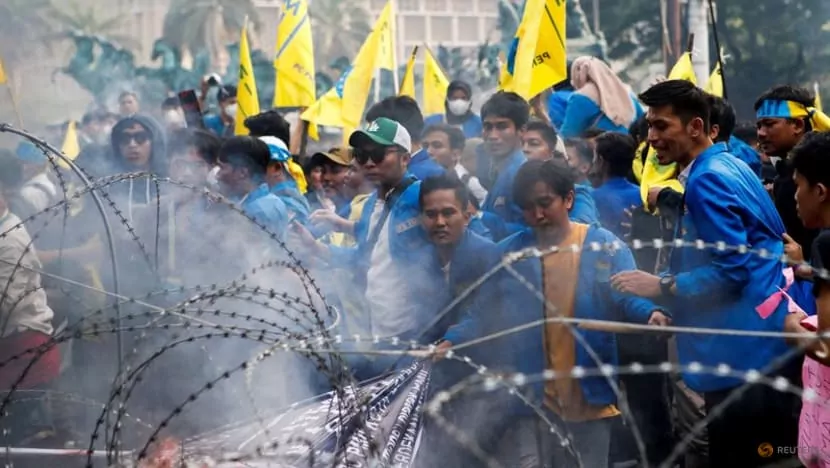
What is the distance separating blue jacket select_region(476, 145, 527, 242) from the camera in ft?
20.6

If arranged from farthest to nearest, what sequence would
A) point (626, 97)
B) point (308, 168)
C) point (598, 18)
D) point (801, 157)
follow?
point (598, 18) → point (308, 168) → point (626, 97) → point (801, 157)

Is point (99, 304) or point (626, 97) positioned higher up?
point (626, 97)

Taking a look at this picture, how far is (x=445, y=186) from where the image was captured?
17.7 feet

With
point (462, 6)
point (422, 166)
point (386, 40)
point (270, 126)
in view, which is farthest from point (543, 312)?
point (462, 6)

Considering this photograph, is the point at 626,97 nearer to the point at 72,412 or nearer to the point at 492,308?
the point at 492,308

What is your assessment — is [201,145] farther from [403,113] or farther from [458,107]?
[458,107]

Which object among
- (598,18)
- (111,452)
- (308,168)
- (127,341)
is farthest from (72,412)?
(598,18)

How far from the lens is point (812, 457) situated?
13.0 feet

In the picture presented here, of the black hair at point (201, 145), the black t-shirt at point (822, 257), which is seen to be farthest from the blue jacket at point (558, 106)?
the black t-shirt at point (822, 257)

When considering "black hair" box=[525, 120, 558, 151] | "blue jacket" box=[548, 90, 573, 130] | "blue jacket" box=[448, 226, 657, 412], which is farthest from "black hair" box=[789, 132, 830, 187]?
"blue jacket" box=[548, 90, 573, 130]

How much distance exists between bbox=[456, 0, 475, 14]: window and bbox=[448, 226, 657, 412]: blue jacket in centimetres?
8383

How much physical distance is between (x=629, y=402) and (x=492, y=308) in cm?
125

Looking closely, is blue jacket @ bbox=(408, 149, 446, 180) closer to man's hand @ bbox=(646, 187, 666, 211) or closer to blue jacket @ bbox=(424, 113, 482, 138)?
man's hand @ bbox=(646, 187, 666, 211)

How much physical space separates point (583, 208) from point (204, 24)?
5682cm
